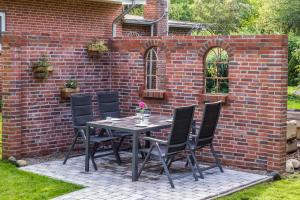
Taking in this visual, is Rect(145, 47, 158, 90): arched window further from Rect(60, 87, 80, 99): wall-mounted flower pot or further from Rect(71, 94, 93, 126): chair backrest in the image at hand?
Rect(71, 94, 93, 126): chair backrest

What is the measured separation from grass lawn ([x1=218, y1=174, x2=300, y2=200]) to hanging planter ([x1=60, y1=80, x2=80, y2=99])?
11.9ft

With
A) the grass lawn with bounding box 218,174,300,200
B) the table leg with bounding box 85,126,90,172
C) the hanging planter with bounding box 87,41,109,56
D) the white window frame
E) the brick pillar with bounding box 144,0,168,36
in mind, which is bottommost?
the grass lawn with bounding box 218,174,300,200

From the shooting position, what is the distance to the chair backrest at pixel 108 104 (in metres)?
8.98

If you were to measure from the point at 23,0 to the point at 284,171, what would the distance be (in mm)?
8853

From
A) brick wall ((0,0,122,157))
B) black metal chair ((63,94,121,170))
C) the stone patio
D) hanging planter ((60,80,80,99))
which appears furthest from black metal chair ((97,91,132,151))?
the stone patio

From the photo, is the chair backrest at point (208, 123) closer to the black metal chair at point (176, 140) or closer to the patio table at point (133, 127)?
the black metal chair at point (176, 140)

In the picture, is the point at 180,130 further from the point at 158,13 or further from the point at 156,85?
the point at 158,13

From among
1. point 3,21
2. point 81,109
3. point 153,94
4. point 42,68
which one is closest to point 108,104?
point 81,109

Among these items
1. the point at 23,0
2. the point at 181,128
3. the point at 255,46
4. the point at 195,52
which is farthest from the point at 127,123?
the point at 23,0

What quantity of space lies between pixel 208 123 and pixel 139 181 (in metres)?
1.31

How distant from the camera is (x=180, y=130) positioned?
279 inches

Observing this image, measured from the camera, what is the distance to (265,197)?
659 cm

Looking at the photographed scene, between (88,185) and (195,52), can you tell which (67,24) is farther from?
(88,185)

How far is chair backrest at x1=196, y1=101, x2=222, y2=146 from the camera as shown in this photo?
741 cm
